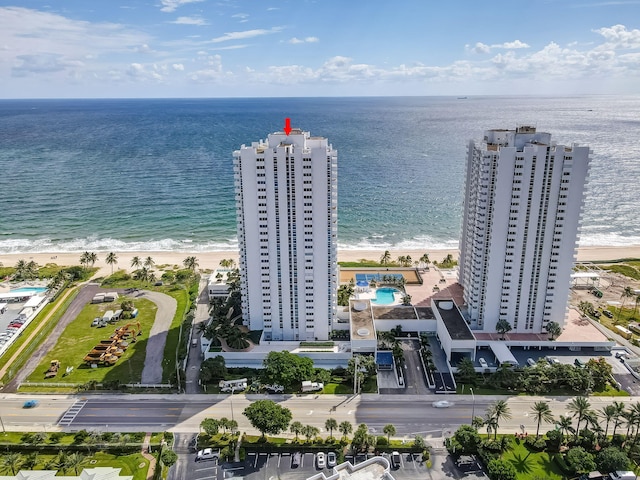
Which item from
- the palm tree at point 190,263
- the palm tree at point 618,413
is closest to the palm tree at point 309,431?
the palm tree at point 618,413

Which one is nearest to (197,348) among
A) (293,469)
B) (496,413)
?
(293,469)

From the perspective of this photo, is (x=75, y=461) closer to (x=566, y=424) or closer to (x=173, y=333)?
(x=173, y=333)

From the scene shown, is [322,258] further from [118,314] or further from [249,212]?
[118,314]

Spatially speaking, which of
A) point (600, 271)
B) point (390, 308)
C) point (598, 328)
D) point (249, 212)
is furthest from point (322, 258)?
point (600, 271)

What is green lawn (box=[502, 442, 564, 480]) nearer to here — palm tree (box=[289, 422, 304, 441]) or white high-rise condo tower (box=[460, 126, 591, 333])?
palm tree (box=[289, 422, 304, 441])

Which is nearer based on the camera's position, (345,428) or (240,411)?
(345,428)

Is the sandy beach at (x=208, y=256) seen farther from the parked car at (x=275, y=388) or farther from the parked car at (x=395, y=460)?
the parked car at (x=395, y=460)
